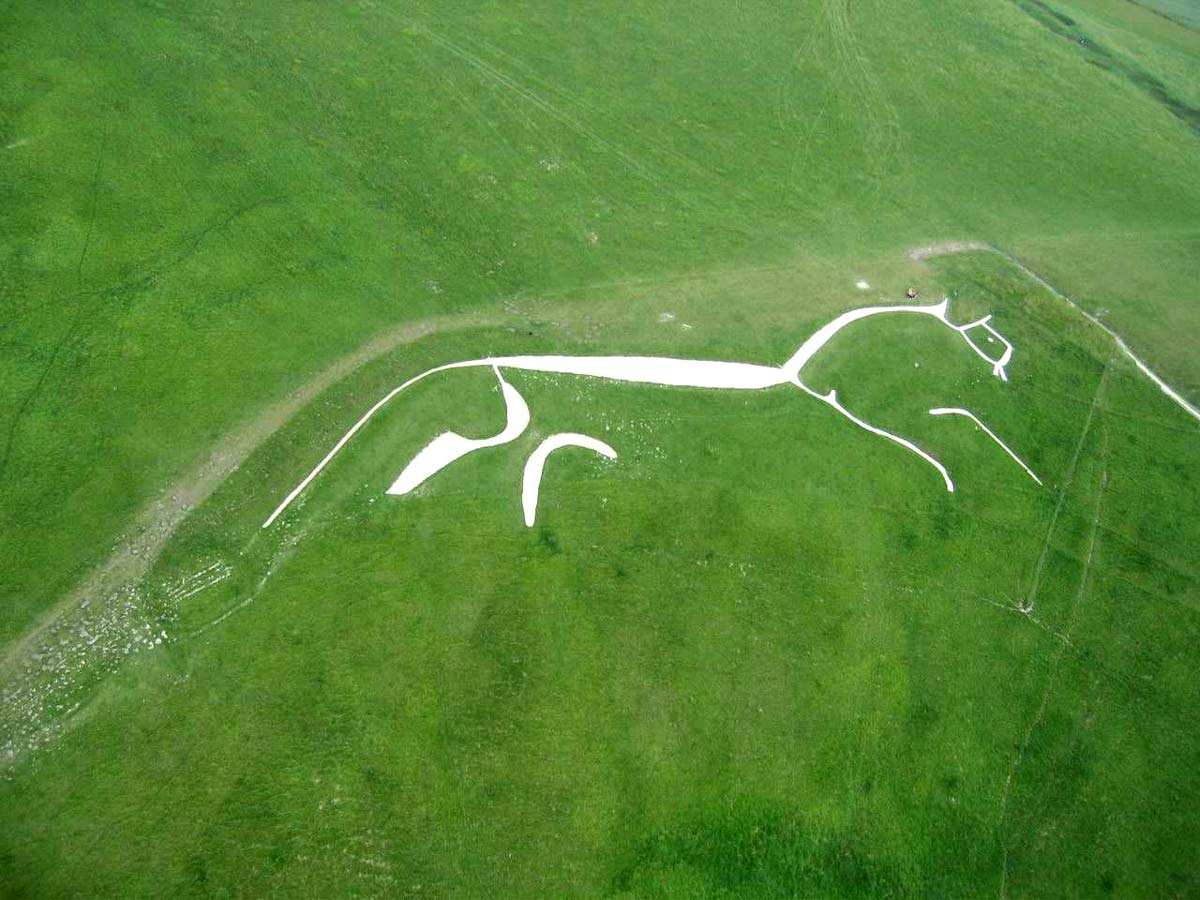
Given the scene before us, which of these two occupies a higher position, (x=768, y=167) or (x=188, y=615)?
(x=768, y=167)

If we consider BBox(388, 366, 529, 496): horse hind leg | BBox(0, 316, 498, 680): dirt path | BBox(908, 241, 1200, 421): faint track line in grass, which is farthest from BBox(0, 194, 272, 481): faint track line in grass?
BBox(908, 241, 1200, 421): faint track line in grass

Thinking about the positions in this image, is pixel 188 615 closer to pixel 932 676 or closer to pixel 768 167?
pixel 932 676

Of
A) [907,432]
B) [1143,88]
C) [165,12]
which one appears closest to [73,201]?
[165,12]

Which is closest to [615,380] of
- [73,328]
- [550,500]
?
[550,500]

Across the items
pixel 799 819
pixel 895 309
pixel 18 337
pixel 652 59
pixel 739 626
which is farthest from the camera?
pixel 652 59

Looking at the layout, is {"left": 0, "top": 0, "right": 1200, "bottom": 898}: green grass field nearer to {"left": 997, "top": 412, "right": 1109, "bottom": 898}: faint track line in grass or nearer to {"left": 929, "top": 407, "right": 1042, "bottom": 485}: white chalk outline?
{"left": 997, "top": 412, "right": 1109, "bottom": 898}: faint track line in grass

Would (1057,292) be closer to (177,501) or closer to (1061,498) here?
(1061,498)
